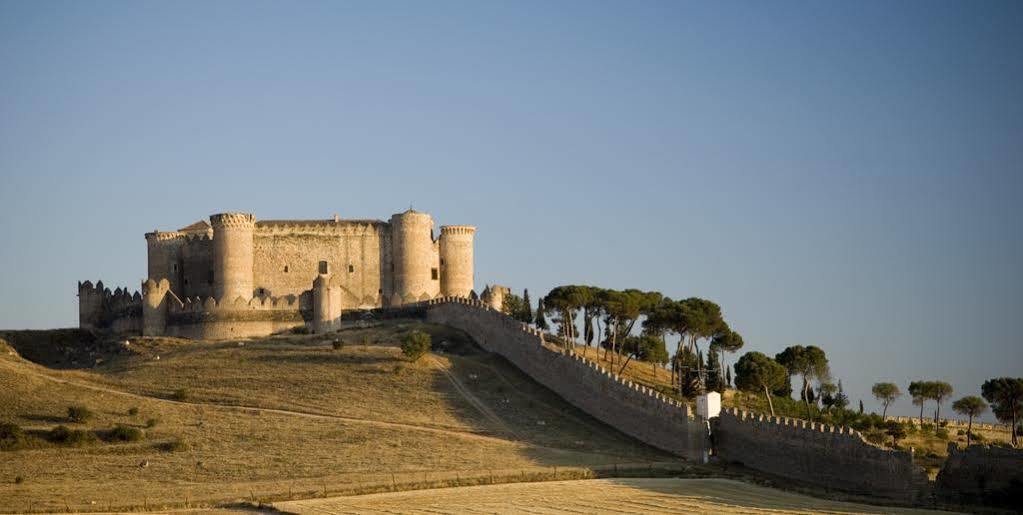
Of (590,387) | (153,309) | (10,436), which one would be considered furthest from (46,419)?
(590,387)

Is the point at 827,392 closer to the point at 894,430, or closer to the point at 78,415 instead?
the point at 894,430

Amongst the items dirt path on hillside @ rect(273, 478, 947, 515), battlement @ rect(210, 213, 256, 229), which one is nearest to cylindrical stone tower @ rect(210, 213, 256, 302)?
battlement @ rect(210, 213, 256, 229)

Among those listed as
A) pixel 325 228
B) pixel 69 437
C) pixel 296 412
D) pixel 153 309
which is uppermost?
pixel 325 228

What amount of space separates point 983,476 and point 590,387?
709 inches

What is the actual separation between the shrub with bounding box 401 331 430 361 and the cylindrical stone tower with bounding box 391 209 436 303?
12006 millimetres

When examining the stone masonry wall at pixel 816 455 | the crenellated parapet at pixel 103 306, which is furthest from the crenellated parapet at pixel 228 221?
the stone masonry wall at pixel 816 455

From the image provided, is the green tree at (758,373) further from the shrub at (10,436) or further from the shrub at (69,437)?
the shrub at (10,436)

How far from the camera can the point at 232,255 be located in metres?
71.6

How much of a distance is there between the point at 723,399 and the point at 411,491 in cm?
2177

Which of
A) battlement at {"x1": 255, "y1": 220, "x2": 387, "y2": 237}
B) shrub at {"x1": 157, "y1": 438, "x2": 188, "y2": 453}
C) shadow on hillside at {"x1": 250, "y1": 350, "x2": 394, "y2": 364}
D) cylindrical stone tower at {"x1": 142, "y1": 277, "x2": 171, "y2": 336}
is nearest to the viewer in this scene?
shrub at {"x1": 157, "y1": 438, "x2": 188, "y2": 453}

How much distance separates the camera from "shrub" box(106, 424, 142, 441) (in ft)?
165

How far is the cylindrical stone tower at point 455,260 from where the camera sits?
74.6m

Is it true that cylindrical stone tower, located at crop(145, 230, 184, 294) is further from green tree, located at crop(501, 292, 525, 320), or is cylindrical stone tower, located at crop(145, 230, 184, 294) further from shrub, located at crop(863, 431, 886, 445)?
shrub, located at crop(863, 431, 886, 445)

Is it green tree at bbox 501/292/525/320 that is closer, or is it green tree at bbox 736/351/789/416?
green tree at bbox 736/351/789/416
